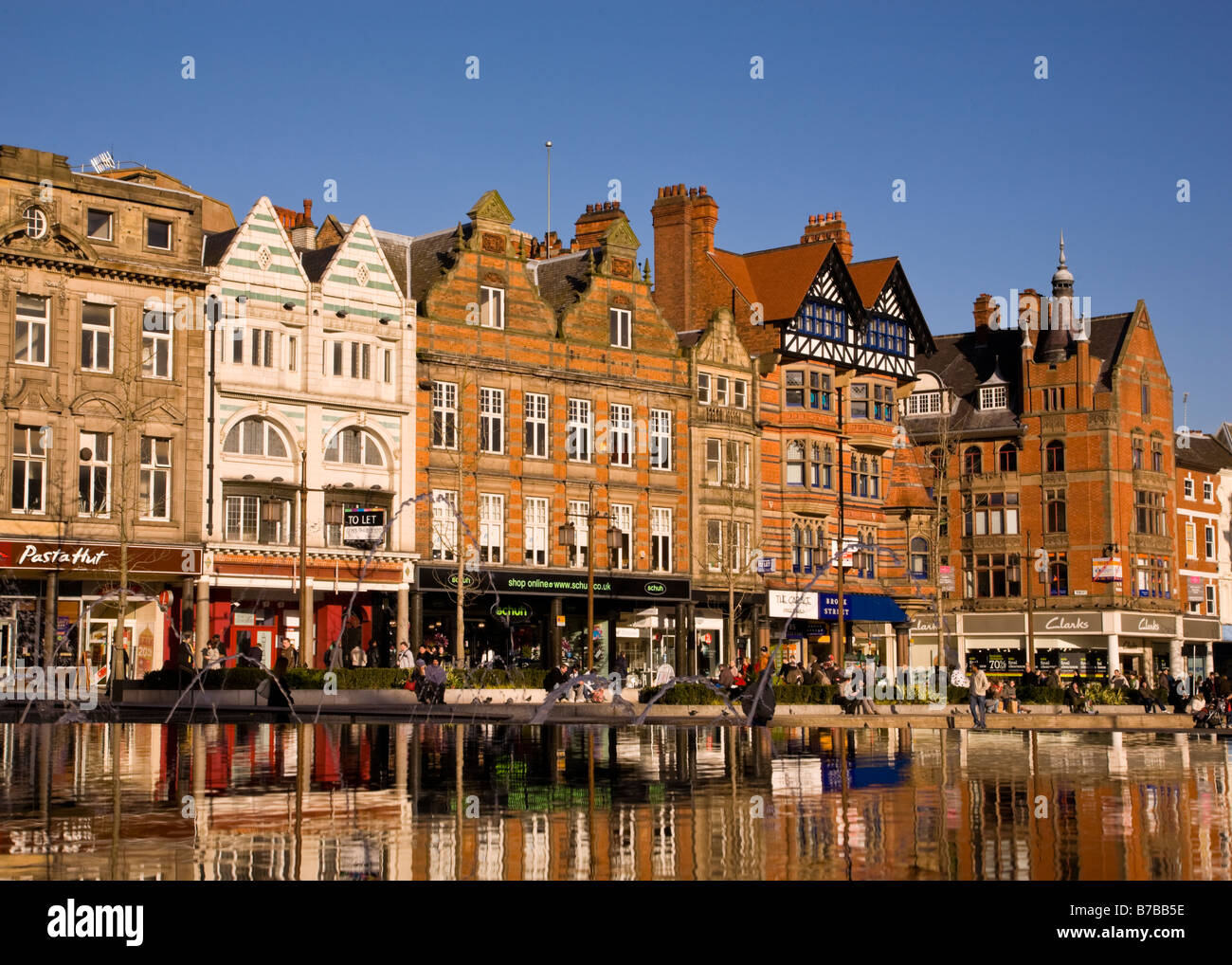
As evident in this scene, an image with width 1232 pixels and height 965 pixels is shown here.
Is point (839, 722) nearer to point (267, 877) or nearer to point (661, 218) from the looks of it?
point (267, 877)

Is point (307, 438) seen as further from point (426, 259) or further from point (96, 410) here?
point (426, 259)

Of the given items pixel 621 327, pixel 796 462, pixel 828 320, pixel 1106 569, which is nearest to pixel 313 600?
pixel 621 327

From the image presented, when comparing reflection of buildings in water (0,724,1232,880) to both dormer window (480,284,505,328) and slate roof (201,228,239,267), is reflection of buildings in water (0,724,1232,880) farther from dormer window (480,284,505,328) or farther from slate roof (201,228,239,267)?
dormer window (480,284,505,328)

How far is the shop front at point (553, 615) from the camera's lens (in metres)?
59.1

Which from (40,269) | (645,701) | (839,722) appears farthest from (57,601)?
(839,722)

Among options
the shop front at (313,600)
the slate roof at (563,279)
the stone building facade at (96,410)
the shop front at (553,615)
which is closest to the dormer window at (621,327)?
the slate roof at (563,279)

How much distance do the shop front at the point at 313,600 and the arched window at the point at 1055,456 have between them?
37.4 meters

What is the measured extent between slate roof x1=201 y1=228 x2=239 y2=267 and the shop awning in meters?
29.1

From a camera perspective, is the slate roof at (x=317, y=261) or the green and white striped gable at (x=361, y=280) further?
the slate roof at (x=317, y=261)

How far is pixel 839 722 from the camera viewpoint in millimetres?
40812

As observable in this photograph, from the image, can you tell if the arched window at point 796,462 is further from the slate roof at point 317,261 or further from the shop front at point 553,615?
the slate roof at point 317,261

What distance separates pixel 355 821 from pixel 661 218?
2318 inches

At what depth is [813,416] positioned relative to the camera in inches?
2803

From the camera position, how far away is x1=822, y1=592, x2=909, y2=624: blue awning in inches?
2781
